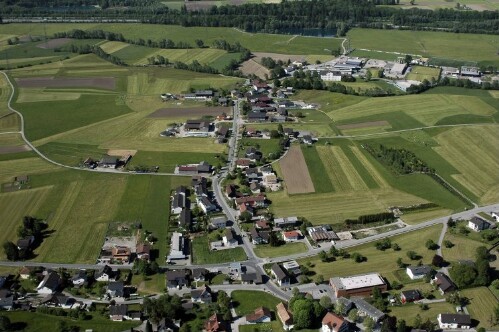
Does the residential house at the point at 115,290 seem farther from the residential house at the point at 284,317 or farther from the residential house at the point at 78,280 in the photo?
the residential house at the point at 284,317

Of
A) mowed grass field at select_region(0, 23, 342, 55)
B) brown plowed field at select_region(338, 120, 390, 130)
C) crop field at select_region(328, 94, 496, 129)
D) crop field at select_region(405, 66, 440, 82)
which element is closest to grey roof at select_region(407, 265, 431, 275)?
brown plowed field at select_region(338, 120, 390, 130)

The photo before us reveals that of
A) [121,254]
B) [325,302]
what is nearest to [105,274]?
[121,254]

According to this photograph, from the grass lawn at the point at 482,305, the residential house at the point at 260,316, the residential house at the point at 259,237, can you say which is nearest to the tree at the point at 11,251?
the residential house at the point at 259,237

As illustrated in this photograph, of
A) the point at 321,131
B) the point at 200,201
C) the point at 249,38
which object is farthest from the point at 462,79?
the point at 200,201

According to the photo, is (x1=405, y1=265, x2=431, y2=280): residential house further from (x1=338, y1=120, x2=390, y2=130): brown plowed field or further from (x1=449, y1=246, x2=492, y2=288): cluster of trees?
(x1=338, y1=120, x2=390, y2=130): brown plowed field

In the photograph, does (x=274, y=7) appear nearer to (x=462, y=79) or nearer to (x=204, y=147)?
(x=462, y=79)
